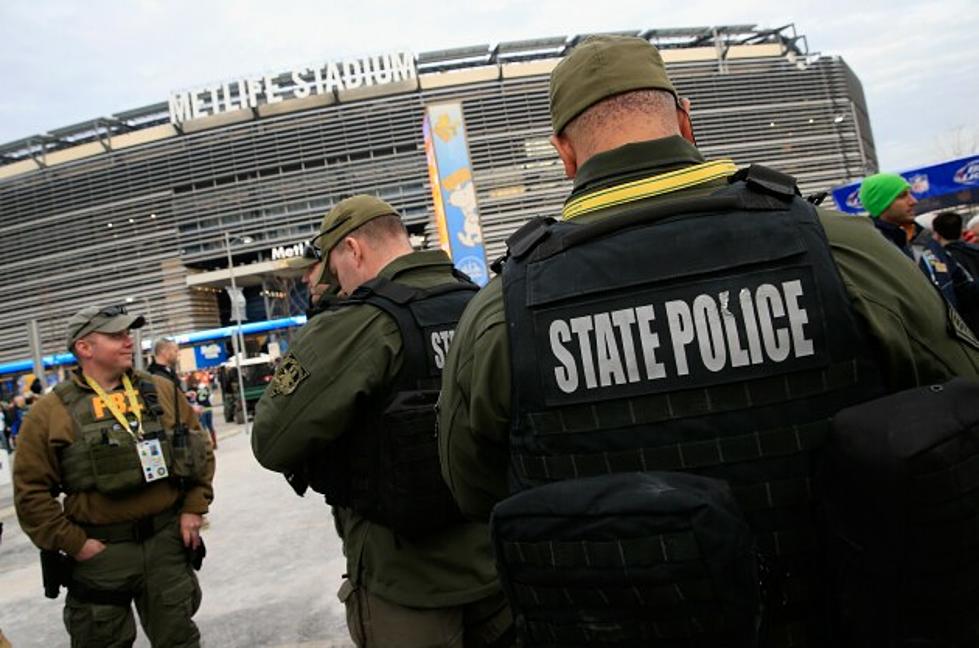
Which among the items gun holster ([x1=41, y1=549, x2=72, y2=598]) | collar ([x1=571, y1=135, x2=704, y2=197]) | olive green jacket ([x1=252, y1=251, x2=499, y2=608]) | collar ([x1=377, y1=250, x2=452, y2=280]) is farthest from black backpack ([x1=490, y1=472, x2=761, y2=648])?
gun holster ([x1=41, y1=549, x2=72, y2=598])

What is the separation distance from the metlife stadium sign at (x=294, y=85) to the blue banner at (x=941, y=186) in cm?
3604

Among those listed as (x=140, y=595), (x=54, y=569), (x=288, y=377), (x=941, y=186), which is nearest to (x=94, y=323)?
(x=54, y=569)

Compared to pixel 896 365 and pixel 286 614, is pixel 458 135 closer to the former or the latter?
pixel 286 614

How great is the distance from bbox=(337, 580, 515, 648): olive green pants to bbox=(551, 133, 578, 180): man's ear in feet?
4.26

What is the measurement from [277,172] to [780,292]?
4644cm

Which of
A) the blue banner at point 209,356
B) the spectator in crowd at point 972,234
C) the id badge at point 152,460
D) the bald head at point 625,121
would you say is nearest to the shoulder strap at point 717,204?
the bald head at point 625,121

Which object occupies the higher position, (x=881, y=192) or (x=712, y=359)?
(x=881, y=192)

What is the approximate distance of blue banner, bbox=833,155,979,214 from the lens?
11422 mm

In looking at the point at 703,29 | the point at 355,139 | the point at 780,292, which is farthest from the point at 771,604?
the point at 703,29

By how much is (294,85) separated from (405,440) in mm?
47589

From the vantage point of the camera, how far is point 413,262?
2088 millimetres

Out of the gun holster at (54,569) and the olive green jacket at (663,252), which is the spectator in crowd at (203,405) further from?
the olive green jacket at (663,252)

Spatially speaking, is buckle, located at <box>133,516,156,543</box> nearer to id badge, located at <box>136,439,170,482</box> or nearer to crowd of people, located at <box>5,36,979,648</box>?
id badge, located at <box>136,439,170,482</box>

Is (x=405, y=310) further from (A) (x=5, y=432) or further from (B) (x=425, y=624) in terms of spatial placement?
(A) (x=5, y=432)
